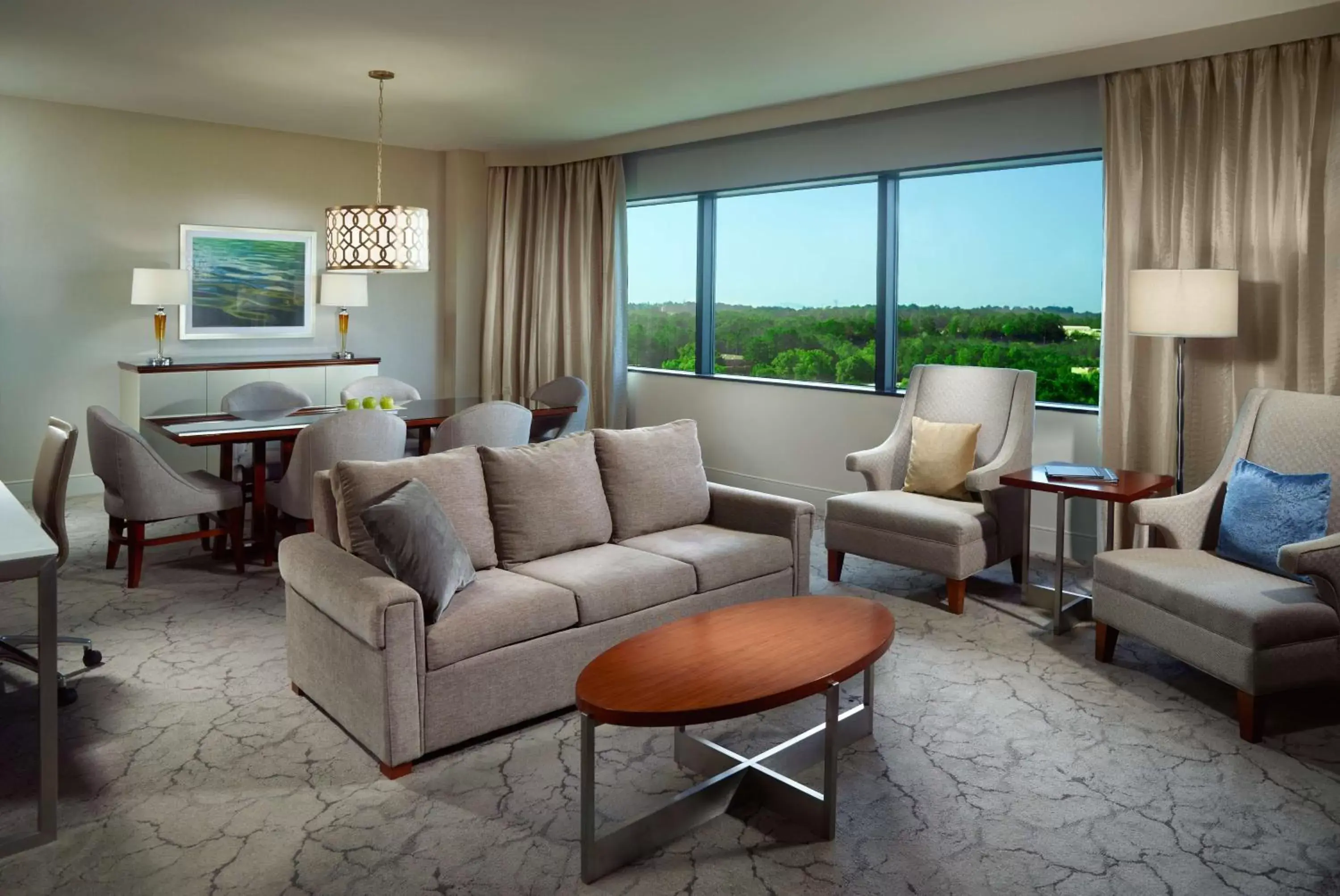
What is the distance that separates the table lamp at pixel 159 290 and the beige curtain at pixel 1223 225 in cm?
545

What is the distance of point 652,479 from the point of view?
4.07 m

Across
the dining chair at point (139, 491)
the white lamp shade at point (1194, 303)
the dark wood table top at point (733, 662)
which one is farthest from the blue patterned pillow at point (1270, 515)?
the dining chair at point (139, 491)

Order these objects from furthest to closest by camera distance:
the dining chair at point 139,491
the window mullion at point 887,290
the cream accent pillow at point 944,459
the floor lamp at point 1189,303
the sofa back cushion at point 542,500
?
the window mullion at point 887,290
the cream accent pillow at point 944,459
the dining chair at point 139,491
the floor lamp at point 1189,303
the sofa back cushion at point 542,500

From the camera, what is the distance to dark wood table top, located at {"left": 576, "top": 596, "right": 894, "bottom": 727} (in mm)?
2346

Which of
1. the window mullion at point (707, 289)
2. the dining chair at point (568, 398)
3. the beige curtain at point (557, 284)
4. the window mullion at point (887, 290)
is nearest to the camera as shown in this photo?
the window mullion at point (887, 290)

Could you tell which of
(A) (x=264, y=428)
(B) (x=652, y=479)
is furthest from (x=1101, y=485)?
(A) (x=264, y=428)

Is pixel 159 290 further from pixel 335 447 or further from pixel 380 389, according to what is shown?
pixel 335 447

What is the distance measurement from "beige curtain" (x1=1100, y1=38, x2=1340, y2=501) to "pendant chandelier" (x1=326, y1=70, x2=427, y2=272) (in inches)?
136

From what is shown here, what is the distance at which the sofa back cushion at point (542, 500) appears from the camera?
361cm

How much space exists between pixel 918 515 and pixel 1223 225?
1889mm

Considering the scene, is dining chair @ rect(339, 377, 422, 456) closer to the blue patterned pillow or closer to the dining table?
the dining table

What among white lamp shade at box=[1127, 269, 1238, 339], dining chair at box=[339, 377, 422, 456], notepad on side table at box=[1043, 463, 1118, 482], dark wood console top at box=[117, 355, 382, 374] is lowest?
notepad on side table at box=[1043, 463, 1118, 482]

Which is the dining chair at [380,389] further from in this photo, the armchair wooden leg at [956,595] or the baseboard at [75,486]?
the armchair wooden leg at [956,595]

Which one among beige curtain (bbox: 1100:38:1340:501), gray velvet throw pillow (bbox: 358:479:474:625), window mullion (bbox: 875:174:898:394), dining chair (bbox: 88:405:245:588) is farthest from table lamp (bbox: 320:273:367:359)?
beige curtain (bbox: 1100:38:1340:501)
